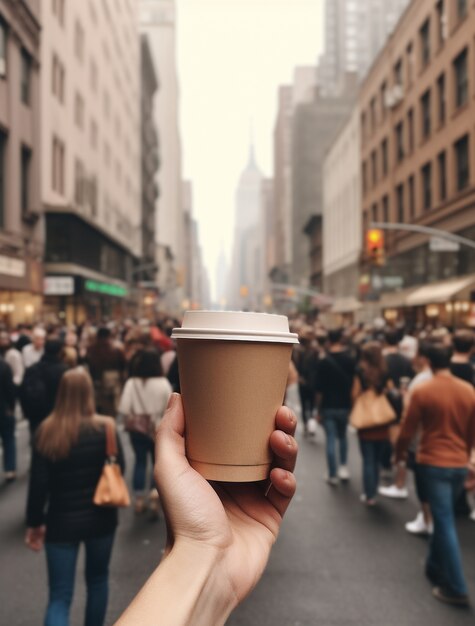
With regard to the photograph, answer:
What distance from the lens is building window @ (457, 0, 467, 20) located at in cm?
2795

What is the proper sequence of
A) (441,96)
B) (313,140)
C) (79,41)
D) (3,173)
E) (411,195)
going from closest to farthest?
(3,173)
(441,96)
(411,195)
(79,41)
(313,140)

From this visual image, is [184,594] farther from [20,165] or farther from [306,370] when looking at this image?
[20,165]

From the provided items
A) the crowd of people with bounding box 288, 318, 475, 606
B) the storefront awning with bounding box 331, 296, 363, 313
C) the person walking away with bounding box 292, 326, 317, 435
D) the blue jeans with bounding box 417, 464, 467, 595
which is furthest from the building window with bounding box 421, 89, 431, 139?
the blue jeans with bounding box 417, 464, 467, 595

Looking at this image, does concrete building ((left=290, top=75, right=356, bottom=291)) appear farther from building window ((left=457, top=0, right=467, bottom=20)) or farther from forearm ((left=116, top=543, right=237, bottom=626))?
forearm ((left=116, top=543, right=237, bottom=626))

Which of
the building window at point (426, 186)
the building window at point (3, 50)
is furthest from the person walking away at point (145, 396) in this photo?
the building window at point (426, 186)

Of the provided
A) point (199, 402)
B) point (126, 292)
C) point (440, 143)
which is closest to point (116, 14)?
point (126, 292)

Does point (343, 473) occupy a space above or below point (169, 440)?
below

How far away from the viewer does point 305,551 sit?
633 cm

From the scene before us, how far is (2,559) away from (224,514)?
16.7 ft

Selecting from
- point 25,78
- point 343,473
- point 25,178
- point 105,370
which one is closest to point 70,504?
point 105,370

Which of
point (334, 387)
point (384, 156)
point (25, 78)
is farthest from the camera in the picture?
point (384, 156)

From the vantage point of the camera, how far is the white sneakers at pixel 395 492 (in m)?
8.27

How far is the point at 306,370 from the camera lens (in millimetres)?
12312

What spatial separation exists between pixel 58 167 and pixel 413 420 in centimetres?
3187
